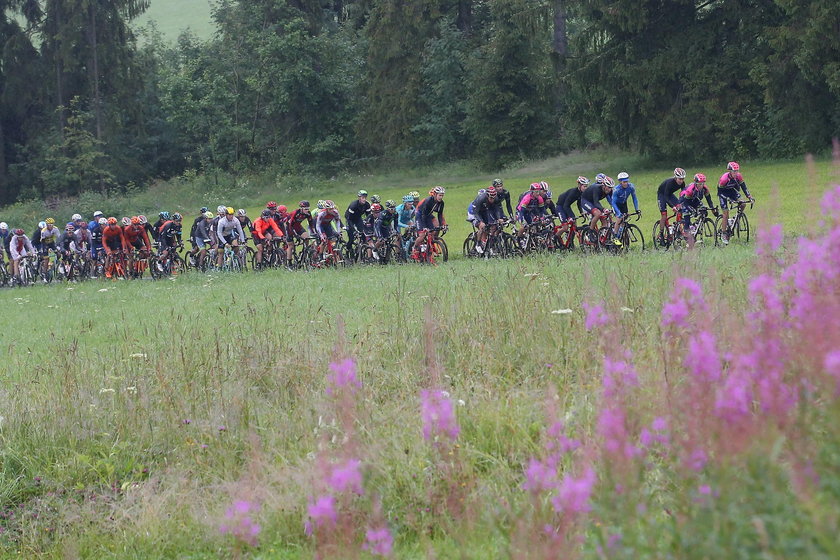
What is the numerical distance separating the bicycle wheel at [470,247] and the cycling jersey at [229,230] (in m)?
7.49

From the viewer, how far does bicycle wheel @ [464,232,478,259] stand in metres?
27.8

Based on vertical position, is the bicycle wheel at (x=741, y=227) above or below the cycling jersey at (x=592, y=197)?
below

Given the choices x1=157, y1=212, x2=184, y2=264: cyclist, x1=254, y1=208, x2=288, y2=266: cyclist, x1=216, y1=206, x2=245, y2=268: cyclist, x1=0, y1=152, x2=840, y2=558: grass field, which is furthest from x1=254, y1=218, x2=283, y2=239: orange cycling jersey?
x1=0, y1=152, x2=840, y2=558: grass field

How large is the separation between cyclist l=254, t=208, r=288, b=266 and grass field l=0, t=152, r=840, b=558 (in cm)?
A: 1740

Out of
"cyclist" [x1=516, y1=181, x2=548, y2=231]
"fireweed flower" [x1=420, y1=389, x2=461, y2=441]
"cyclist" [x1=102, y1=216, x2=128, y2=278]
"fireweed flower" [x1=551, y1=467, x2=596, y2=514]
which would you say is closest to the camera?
"fireweed flower" [x1=551, y1=467, x2=596, y2=514]

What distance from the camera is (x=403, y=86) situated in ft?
233

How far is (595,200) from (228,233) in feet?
39.7

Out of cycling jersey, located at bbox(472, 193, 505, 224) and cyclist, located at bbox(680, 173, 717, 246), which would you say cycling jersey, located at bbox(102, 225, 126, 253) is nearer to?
cycling jersey, located at bbox(472, 193, 505, 224)

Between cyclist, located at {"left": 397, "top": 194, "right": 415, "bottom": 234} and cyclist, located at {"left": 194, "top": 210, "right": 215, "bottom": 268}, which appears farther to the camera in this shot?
cyclist, located at {"left": 194, "top": 210, "right": 215, "bottom": 268}

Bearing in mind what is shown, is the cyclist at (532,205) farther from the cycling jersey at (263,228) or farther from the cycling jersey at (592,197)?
the cycling jersey at (263,228)

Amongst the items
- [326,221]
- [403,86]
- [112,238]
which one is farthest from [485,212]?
[403,86]

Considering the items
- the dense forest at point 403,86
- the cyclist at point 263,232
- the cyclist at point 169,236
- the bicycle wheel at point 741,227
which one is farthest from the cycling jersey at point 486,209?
the dense forest at point 403,86

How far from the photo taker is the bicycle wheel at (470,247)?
27828mm

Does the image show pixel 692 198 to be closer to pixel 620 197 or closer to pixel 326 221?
pixel 620 197
